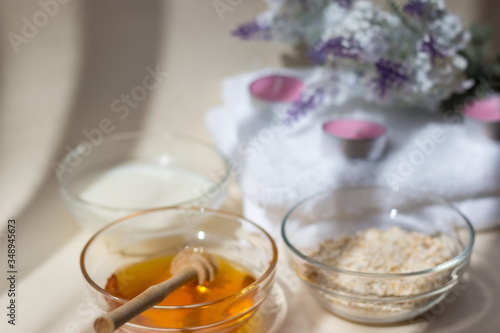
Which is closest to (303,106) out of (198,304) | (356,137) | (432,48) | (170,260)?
(356,137)

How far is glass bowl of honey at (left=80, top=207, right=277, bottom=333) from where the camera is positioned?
588 millimetres

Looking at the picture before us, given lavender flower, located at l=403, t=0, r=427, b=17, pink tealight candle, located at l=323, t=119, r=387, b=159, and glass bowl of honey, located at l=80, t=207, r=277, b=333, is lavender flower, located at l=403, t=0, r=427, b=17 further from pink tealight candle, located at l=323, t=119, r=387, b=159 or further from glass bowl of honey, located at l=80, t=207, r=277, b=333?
Result: glass bowl of honey, located at l=80, t=207, r=277, b=333

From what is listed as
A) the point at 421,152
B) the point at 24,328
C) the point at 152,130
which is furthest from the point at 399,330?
the point at 152,130

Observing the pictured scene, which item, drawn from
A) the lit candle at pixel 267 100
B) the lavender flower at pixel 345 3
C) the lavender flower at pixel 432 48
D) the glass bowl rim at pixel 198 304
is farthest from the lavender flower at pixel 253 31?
the glass bowl rim at pixel 198 304

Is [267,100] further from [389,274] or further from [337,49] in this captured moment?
[389,274]

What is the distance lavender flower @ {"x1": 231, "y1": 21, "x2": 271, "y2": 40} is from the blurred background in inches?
6.1

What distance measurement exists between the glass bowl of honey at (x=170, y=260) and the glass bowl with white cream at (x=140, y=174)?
57 millimetres

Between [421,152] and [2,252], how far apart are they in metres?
0.61

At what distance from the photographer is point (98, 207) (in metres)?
0.78

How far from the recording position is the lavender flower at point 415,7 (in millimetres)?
919

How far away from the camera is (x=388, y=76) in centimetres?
90

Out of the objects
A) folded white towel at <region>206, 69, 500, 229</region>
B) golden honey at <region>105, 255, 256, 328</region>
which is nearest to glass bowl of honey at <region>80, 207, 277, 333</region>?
golden honey at <region>105, 255, 256, 328</region>

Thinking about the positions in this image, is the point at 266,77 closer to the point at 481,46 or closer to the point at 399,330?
the point at 481,46

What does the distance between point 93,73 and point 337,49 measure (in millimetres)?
466
